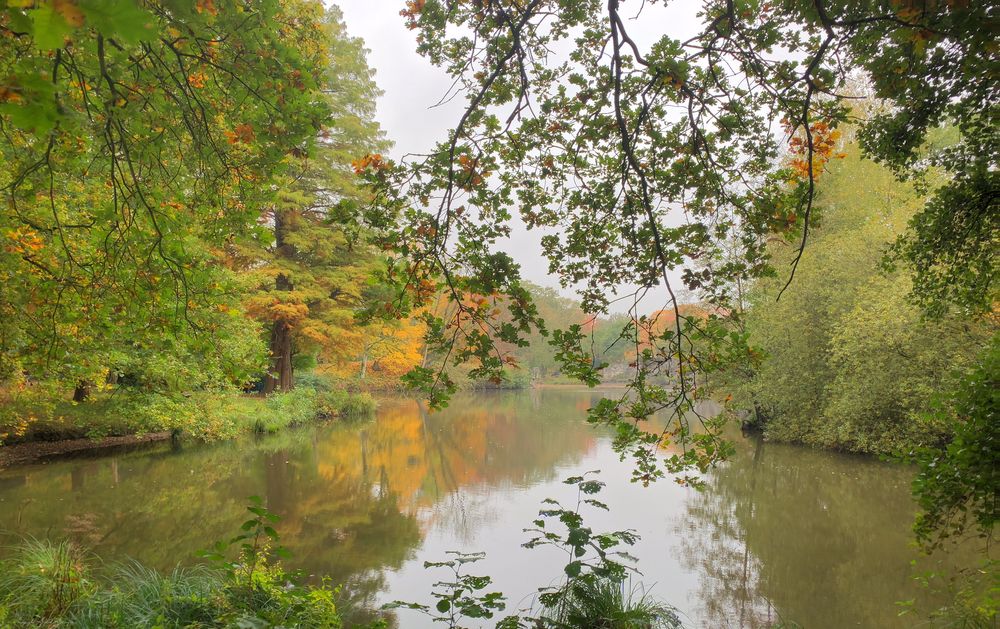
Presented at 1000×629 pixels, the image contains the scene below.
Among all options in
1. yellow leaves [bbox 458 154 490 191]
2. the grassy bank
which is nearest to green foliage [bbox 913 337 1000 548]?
yellow leaves [bbox 458 154 490 191]

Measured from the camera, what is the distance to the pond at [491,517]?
5.31 metres

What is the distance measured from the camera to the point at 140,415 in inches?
372

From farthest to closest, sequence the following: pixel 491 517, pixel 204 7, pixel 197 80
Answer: pixel 491 517 < pixel 197 80 < pixel 204 7

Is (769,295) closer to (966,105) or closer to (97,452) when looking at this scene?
(966,105)

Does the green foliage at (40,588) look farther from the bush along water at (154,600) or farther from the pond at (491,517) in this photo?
the pond at (491,517)

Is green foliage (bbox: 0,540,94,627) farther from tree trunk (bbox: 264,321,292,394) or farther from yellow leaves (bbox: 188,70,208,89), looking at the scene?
tree trunk (bbox: 264,321,292,394)

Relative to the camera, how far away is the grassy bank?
7.96 meters

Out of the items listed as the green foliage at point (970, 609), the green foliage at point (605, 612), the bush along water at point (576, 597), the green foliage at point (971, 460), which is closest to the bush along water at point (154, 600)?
the bush along water at point (576, 597)

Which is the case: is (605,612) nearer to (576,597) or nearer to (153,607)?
(576,597)

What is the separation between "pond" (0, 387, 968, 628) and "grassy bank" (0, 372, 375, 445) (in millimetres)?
565

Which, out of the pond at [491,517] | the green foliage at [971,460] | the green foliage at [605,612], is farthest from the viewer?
the pond at [491,517]

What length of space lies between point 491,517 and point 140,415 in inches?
257

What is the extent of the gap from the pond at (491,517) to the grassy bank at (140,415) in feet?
1.85

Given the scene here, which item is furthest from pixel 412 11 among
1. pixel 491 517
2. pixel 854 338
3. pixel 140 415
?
pixel 854 338
